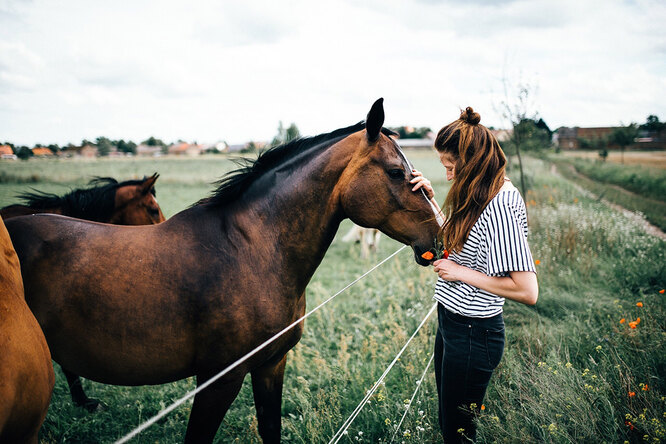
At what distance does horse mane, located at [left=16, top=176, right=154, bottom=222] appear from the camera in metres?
4.12

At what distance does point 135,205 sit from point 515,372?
16.7 ft

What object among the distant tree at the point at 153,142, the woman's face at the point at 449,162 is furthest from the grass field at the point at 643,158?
the distant tree at the point at 153,142

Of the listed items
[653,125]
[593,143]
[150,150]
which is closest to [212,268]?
[653,125]

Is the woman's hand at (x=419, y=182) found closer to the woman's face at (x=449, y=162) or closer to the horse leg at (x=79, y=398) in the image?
the woman's face at (x=449, y=162)

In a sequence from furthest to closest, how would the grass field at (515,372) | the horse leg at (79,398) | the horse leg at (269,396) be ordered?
the horse leg at (79,398) < the horse leg at (269,396) < the grass field at (515,372)

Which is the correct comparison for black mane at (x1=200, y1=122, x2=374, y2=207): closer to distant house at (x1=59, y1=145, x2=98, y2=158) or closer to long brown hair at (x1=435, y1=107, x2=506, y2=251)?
long brown hair at (x1=435, y1=107, x2=506, y2=251)

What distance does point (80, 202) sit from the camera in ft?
13.7

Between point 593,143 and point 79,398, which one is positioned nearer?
point 79,398

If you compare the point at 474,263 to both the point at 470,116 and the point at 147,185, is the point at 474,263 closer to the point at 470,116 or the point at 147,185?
the point at 470,116

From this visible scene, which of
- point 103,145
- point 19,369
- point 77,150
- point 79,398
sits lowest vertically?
point 79,398

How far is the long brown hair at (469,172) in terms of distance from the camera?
1.98 meters

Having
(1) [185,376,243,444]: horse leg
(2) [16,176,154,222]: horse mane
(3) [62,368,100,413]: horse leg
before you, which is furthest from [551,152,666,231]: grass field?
(3) [62,368,100,413]: horse leg

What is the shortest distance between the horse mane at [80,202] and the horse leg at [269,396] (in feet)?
10.2

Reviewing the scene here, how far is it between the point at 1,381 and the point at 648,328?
4933mm
